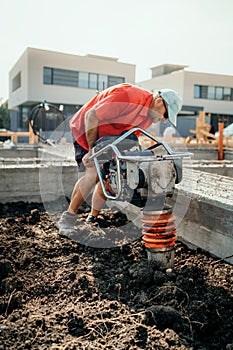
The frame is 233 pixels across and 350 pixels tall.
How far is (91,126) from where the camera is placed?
324 centimetres

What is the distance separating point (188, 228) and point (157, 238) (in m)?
0.87

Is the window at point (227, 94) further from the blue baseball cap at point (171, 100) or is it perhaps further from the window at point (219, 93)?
the blue baseball cap at point (171, 100)

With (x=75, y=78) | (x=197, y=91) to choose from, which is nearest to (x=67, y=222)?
(x=75, y=78)

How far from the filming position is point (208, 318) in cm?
222

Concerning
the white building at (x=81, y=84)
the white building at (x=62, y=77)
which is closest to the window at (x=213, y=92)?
the white building at (x=81, y=84)

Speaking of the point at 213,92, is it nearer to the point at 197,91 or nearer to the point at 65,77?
the point at 197,91

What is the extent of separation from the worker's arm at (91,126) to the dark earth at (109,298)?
0.98m

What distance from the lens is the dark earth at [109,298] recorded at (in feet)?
6.56

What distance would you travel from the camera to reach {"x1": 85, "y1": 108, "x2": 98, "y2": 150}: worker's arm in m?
3.22

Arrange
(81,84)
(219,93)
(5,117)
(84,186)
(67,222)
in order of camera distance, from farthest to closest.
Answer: (5,117), (219,93), (81,84), (67,222), (84,186)

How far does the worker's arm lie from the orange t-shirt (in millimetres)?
44

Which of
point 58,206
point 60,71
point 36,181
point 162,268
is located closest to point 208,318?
point 162,268

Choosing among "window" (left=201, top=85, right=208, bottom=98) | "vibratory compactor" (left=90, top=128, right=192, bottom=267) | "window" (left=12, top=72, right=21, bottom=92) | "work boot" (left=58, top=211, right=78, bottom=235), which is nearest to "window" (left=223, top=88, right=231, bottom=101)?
Answer: "window" (left=201, top=85, right=208, bottom=98)

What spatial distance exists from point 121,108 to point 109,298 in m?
1.65
